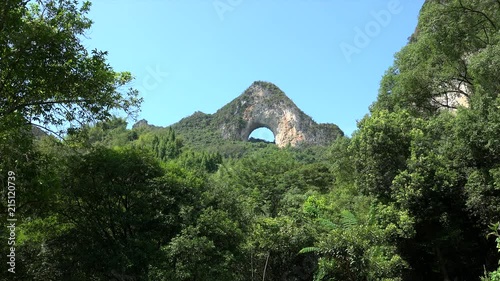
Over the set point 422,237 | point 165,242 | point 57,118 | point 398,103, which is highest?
point 398,103

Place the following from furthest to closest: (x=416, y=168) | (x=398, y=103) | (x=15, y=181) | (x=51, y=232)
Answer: (x=398, y=103)
(x=416, y=168)
(x=51, y=232)
(x=15, y=181)

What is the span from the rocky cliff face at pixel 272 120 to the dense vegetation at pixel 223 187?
80.1 metres

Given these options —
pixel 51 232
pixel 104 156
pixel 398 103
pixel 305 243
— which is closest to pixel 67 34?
pixel 104 156

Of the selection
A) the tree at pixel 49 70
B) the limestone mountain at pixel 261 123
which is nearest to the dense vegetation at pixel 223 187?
the tree at pixel 49 70

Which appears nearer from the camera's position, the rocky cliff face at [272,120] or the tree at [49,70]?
the tree at [49,70]

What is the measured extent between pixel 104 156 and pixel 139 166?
3.74 feet

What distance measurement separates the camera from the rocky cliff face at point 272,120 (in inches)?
3880

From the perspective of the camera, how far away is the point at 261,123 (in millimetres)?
104750

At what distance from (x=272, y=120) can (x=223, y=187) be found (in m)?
89.6

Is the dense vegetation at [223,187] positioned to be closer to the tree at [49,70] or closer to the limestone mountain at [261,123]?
the tree at [49,70]

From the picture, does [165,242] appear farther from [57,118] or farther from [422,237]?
[422,237]

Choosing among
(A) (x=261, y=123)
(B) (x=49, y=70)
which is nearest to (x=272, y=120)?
(A) (x=261, y=123)

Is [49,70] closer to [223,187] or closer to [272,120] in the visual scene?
[223,187]

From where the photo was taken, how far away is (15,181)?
8.36 meters
